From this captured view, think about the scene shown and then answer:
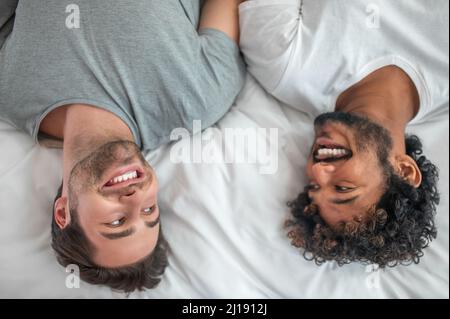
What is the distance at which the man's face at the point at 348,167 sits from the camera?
0.93 m

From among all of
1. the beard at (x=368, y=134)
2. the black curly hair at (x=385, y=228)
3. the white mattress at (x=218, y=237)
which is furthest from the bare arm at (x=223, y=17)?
the black curly hair at (x=385, y=228)

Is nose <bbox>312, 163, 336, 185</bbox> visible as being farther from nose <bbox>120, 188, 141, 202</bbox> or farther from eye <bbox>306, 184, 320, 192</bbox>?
nose <bbox>120, 188, 141, 202</bbox>

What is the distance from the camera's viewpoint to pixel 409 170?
3.18 ft

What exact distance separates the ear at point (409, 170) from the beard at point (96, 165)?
1.83 ft

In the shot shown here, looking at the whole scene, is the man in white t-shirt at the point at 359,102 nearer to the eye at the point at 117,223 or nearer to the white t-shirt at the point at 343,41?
the white t-shirt at the point at 343,41

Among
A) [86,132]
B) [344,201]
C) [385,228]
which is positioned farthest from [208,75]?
[385,228]

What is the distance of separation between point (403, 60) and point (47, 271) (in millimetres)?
946

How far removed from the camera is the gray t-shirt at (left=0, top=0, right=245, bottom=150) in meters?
0.93

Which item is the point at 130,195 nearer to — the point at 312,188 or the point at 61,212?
the point at 61,212

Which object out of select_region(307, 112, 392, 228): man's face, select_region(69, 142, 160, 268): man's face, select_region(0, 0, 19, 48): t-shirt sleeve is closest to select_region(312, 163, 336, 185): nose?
select_region(307, 112, 392, 228): man's face

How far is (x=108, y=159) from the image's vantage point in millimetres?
854

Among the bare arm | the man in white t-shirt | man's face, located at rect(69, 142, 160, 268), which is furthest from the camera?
the bare arm

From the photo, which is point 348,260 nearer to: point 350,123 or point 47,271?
point 350,123

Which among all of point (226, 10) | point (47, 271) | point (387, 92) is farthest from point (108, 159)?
point (387, 92)
